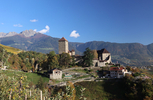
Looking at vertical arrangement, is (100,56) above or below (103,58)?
above

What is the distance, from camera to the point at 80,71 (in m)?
54.4

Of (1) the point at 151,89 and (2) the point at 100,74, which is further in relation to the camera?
(2) the point at 100,74

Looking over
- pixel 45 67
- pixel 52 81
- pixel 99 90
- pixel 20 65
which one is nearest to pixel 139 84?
pixel 99 90

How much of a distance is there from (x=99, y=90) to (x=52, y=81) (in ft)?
60.1

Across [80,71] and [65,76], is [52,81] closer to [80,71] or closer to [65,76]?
[65,76]

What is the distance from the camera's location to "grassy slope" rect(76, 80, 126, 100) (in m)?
34.8

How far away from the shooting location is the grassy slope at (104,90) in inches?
1369

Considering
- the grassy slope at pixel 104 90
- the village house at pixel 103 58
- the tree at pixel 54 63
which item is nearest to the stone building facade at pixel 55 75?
the tree at pixel 54 63

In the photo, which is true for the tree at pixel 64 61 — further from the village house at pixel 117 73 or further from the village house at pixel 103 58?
the village house at pixel 117 73

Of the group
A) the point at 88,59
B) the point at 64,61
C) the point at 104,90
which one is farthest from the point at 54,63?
the point at 104,90

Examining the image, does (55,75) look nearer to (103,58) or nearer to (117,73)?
(117,73)

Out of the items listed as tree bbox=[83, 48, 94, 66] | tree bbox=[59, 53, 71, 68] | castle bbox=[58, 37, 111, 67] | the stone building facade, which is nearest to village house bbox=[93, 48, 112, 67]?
castle bbox=[58, 37, 111, 67]

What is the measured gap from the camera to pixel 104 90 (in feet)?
126

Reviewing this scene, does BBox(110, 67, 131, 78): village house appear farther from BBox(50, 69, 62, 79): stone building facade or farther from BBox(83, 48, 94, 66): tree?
BBox(50, 69, 62, 79): stone building facade
